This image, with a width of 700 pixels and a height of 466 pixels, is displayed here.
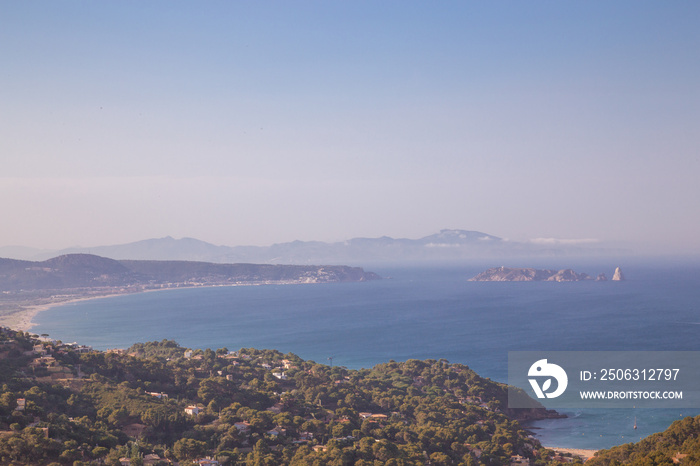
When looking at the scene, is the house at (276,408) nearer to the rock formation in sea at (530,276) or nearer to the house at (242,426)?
the house at (242,426)

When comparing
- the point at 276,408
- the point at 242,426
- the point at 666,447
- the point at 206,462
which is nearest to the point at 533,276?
the point at 276,408

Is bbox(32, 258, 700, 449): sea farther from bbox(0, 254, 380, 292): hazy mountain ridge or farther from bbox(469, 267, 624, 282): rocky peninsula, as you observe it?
bbox(0, 254, 380, 292): hazy mountain ridge

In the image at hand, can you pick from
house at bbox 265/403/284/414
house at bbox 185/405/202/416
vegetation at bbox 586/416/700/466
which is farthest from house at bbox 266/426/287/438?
vegetation at bbox 586/416/700/466

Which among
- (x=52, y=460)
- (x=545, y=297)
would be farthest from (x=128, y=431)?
(x=545, y=297)

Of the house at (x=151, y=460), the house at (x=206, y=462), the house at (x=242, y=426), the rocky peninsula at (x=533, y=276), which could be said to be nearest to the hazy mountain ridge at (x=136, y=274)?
the rocky peninsula at (x=533, y=276)

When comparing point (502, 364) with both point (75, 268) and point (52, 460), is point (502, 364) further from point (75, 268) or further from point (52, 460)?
point (75, 268)

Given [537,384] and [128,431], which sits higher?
[128,431]
